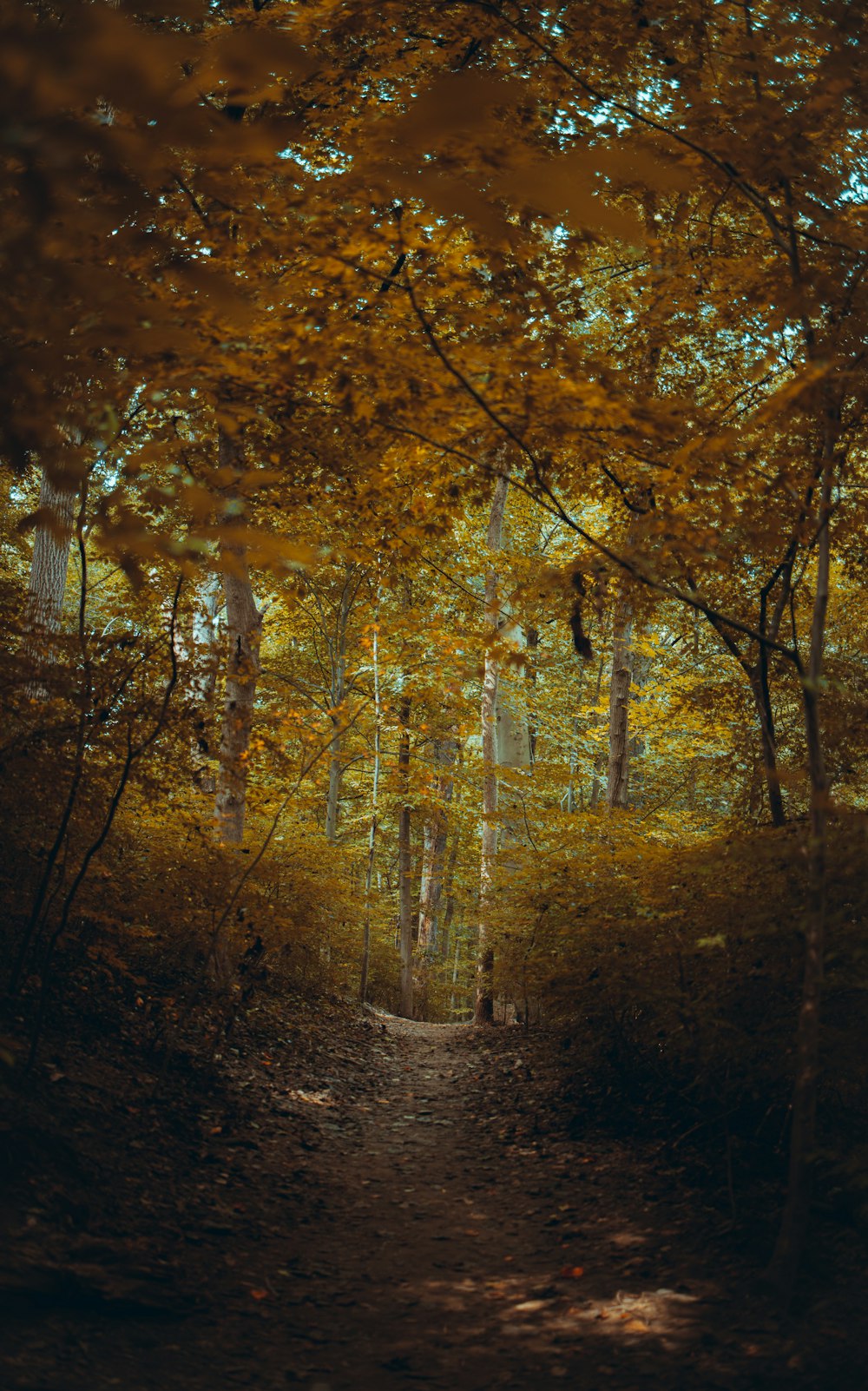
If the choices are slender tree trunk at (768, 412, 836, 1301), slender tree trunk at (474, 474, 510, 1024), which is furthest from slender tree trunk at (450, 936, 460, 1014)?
slender tree trunk at (768, 412, 836, 1301)

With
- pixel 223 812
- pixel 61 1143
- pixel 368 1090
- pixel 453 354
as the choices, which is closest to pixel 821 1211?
pixel 61 1143

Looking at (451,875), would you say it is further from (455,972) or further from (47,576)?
(47,576)

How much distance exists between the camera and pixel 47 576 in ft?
31.6

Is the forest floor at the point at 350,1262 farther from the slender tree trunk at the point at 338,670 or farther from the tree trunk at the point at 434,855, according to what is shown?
the tree trunk at the point at 434,855

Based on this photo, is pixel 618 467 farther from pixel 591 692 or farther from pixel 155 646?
pixel 591 692

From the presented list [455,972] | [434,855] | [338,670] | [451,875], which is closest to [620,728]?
[338,670]

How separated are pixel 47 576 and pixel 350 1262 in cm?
757

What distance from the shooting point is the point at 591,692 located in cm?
2077

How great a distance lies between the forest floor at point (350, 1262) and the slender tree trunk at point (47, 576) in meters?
Answer: 2.13

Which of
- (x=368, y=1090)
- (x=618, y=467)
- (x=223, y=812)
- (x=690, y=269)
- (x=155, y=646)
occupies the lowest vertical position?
(x=368, y=1090)

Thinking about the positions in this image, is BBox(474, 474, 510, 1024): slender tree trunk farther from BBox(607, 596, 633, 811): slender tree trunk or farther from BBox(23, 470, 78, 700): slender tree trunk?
BBox(23, 470, 78, 700): slender tree trunk

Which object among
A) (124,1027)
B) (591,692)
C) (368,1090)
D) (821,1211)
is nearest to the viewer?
(821,1211)

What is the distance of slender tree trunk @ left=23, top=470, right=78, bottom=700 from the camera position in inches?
68.9

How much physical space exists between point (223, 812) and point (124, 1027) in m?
2.59
